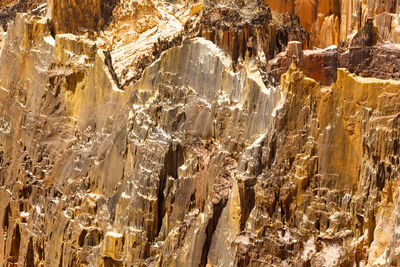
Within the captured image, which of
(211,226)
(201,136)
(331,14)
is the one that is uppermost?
(331,14)

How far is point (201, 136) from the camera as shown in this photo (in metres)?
13.0

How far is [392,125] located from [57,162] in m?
7.10

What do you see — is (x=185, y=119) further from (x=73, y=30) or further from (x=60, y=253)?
(x=73, y=30)

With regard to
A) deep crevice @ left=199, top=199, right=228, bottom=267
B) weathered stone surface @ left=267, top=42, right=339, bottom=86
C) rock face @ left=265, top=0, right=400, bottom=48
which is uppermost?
rock face @ left=265, top=0, right=400, bottom=48

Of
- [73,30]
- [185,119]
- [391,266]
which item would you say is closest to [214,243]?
[185,119]

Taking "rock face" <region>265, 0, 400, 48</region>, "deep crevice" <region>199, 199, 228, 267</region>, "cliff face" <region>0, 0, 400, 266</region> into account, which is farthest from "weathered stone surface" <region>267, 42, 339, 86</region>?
"rock face" <region>265, 0, 400, 48</region>

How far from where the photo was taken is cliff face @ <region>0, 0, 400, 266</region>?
36.7ft

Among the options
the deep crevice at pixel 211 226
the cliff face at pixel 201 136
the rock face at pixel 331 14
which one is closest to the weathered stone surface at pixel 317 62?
the cliff face at pixel 201 136

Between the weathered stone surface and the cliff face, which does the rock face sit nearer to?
the cliff face

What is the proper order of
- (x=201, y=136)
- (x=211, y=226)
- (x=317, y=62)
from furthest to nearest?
(x=317, y=62) → (x=201, y=136) → (x=211, y=226)

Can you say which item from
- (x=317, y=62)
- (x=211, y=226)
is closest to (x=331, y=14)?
(x=317, y=62)

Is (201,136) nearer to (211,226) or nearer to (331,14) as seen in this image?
(211,226)

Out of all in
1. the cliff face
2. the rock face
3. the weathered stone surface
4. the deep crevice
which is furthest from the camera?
the rock face

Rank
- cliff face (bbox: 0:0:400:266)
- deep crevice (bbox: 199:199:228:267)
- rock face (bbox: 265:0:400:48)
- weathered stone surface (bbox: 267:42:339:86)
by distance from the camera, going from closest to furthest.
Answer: cliff face (bbox: 0:0:400:266), deep crevice (bbox: 199:199:228:267), weathered stone surface (bbox: 267:42:339:86), rock face (bbox: 265:0:400:48)
